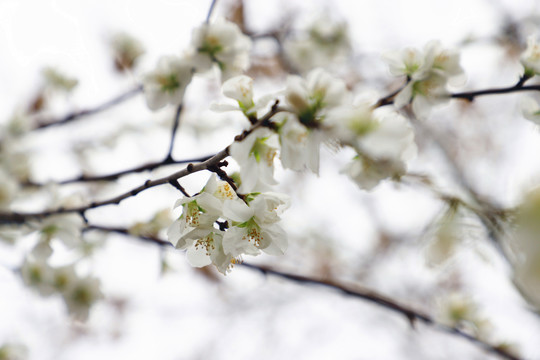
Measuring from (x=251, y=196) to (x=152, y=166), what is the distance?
0.38m

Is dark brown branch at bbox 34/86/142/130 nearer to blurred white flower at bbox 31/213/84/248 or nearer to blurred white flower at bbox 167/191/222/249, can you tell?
blurred white flower at bbox 31/213/84/248

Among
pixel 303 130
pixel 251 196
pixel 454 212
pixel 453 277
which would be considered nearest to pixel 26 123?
pixel 251 196

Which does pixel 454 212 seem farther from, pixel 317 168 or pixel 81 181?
pixel 81 181

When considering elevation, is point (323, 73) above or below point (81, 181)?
above

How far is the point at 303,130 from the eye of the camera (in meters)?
0.59

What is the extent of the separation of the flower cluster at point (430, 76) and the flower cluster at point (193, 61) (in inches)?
18.5

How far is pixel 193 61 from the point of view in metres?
1.10

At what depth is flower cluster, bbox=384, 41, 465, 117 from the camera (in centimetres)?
86

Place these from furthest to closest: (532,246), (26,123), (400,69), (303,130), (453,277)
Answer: (453,277) → (26,123) → (400,69) → (303,130) → (532,246)

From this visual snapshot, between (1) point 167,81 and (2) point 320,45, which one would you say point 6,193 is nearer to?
(1) point 167,81

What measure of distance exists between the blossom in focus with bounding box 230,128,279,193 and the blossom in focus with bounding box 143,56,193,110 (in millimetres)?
537

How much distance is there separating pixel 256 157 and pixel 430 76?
1.57 ft

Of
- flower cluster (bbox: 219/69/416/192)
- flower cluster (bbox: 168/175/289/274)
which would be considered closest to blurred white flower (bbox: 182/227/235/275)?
flower cluster (bbox: 168/175/289/274)

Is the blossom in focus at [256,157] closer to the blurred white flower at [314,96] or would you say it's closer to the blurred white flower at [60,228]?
the blurred white flower at [314,96]
